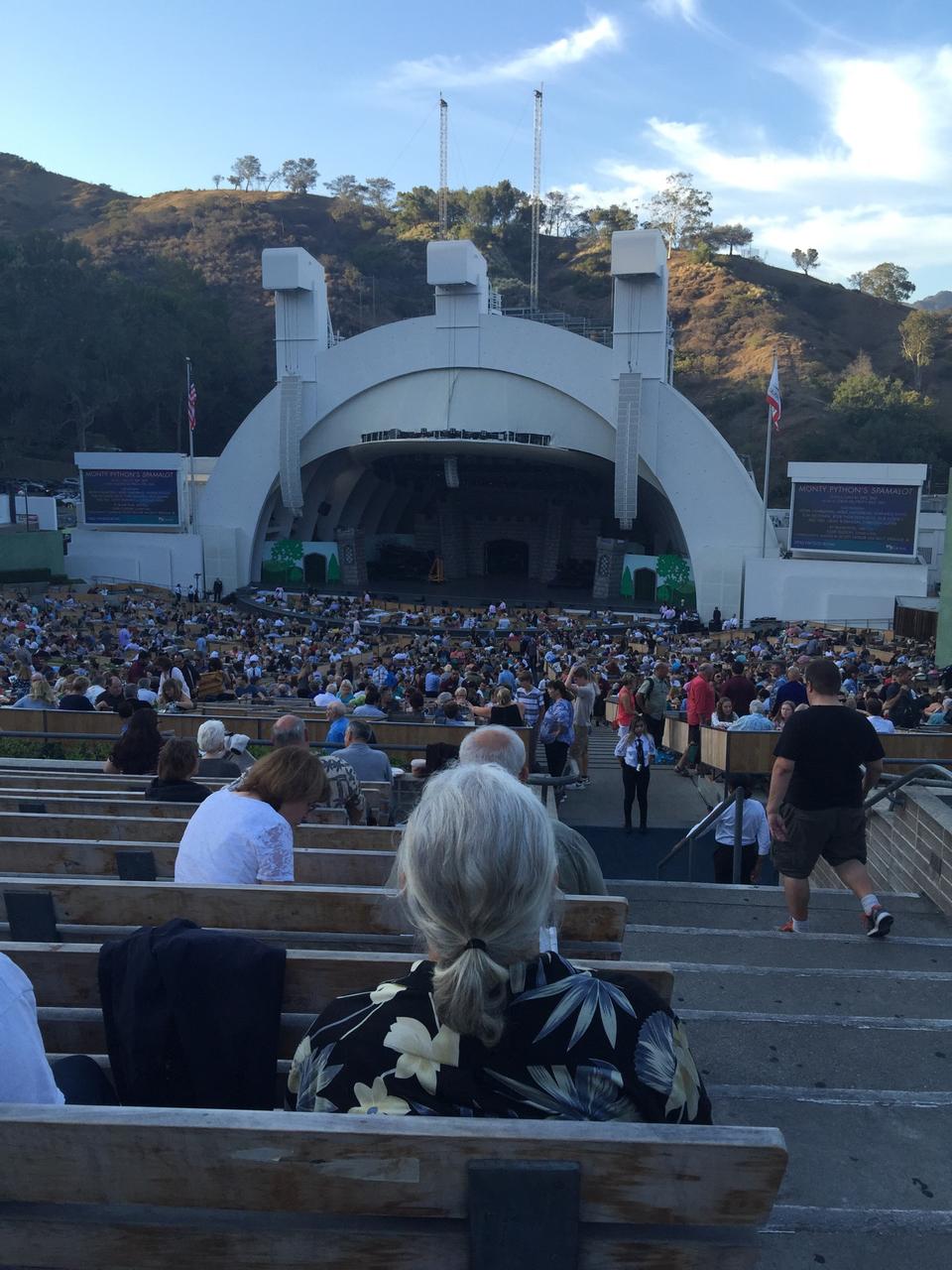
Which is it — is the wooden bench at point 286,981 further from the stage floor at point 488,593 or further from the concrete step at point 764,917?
the stage floor at point 488,593

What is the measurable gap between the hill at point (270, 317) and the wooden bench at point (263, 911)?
5520 centimetres

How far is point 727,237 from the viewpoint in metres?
106

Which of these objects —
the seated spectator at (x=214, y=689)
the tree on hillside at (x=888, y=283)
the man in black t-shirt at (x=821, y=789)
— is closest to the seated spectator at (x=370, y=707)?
the seated spectator at (x=214, y=689)

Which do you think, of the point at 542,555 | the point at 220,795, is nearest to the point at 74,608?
the point at 542,555

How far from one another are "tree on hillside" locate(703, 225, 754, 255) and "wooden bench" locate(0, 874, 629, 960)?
11160 cm

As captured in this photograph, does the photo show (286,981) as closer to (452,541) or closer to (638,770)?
(638,770)

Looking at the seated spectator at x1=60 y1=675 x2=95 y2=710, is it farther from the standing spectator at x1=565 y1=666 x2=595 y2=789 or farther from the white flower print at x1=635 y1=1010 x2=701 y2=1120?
the white flower print at x1=635 y1=1010 x2=701 y2=1120

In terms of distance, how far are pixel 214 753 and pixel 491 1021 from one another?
475 centimetres

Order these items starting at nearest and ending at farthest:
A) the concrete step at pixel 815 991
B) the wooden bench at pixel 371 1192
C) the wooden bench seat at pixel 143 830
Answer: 1. the wooden bench at pixel 371 1192
2. the concrete step at pixel 815 991
3. the wooden bench seat at pixel 143 830

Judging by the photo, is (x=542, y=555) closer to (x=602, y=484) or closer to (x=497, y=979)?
(x=602, y=484)

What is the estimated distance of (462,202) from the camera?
10075 centimetres

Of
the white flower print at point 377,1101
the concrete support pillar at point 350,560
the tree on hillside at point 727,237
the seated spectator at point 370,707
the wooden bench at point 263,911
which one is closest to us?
the white flower print at point 377,1101

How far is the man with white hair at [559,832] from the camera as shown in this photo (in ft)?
9.94

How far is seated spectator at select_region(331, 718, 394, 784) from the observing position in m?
6.74
